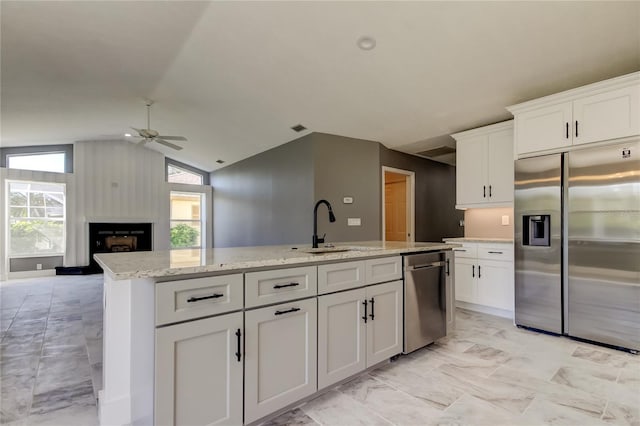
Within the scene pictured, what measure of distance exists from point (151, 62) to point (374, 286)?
360cm

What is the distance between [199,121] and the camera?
216 inches

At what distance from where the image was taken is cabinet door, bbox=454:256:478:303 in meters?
3.97

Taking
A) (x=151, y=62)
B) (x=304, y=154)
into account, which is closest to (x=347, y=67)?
(x=304, y=154)

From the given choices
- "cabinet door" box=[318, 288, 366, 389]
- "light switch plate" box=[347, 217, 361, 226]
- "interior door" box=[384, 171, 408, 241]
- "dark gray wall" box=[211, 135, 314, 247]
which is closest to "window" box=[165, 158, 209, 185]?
"dark gray wall" box=[211, 135, 314, 247]

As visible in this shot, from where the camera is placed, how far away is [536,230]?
323 centimetres

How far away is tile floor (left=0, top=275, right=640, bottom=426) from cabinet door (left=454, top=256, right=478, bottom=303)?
0.68 meters

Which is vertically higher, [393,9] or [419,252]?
[393,9]

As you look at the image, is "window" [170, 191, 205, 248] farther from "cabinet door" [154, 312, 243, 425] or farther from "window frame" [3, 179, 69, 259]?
"cabinet door" [154, 312, 243, 425]

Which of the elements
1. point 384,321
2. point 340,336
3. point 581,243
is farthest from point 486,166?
point 340,336

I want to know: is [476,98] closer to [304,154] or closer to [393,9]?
[393,9]

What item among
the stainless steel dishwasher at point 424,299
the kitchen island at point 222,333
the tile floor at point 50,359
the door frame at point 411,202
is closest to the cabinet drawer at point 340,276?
the kitchen island at point 222,333

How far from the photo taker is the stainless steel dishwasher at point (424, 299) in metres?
2.46

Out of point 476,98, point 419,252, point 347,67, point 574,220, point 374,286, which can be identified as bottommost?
point 374,286

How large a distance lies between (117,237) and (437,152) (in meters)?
7.76
